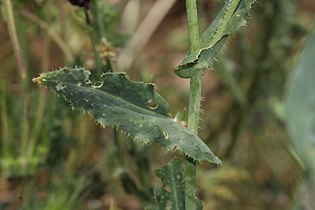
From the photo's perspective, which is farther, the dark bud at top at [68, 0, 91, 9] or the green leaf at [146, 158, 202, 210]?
the dark bud at top at [68, 0, 91, 9]

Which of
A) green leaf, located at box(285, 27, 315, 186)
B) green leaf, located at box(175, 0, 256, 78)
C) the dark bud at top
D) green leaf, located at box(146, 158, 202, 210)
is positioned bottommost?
green leaf, located at box(285, 27, 315, 186)

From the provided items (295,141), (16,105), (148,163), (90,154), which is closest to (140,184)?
(148,163)

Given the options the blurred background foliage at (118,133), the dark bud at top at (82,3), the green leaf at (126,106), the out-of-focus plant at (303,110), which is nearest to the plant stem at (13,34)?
the blurred background foliage at (118,133)

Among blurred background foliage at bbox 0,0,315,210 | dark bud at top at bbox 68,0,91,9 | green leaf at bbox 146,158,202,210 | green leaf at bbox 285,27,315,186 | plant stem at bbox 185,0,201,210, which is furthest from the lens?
blurred background foliage at bbox 0,0,315,210

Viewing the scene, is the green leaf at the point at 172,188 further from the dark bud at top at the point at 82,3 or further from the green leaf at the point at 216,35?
the dark bud at top at the point at 82,3

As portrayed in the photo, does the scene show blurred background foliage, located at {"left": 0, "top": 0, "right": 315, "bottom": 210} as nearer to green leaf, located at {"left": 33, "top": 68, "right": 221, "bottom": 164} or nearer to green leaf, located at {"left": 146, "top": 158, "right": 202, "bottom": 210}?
green leaf, located at {"left": 146, "top": 158, "right": 202, "bottom": 210}

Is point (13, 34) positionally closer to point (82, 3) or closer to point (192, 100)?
point (82, 3)

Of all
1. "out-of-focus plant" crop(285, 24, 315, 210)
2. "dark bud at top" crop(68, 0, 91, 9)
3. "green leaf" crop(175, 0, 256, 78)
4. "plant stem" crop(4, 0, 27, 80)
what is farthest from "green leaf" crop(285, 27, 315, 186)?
"plant stem" crop(4, 0, 27, 80)
